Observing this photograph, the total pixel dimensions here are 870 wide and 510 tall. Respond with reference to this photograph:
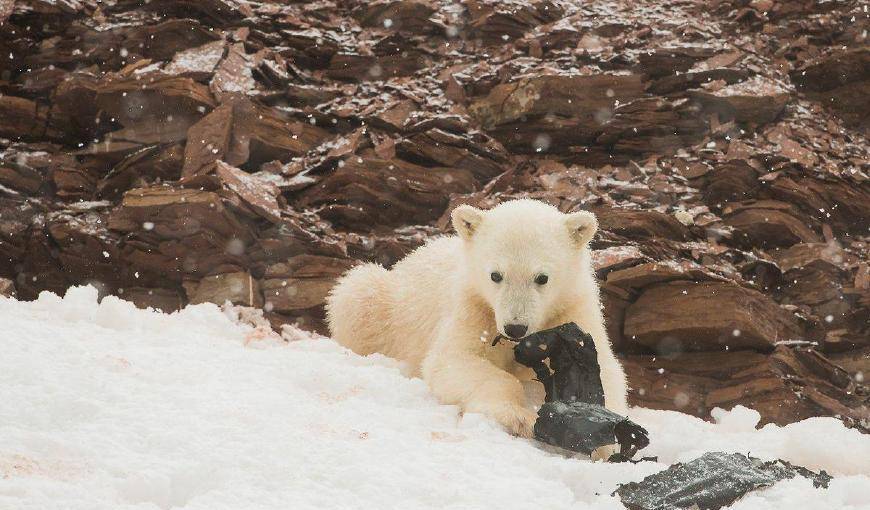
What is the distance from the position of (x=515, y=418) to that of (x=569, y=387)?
0.54 m

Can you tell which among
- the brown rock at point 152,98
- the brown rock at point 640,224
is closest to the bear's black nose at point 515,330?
the brown rock at point 640,224

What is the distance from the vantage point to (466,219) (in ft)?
19.6

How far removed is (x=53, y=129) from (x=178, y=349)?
1037 centimetres

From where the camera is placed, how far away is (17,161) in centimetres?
1277

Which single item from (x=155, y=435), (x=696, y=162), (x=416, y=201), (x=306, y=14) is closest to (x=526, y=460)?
(x=155, y=435)

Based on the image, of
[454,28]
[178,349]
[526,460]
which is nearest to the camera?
[526,460]

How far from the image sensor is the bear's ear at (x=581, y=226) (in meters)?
5.82

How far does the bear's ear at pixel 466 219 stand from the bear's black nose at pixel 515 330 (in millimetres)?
1331

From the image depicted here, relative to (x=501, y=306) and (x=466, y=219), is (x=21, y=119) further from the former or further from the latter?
(x=501, y=306)

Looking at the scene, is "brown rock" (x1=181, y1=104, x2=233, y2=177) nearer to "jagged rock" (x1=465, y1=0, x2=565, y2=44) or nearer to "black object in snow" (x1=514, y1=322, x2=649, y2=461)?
"jagged rock" (x1=465, y1=0, x2=565, y2=44)

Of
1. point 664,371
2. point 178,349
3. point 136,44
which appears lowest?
point 664,371

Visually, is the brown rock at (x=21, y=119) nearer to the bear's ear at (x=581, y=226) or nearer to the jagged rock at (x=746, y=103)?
the bear's ear at (x=581, y=226)

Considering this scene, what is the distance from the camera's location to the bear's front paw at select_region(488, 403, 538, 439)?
442 centimetres

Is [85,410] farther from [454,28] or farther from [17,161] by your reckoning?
[454,28]
